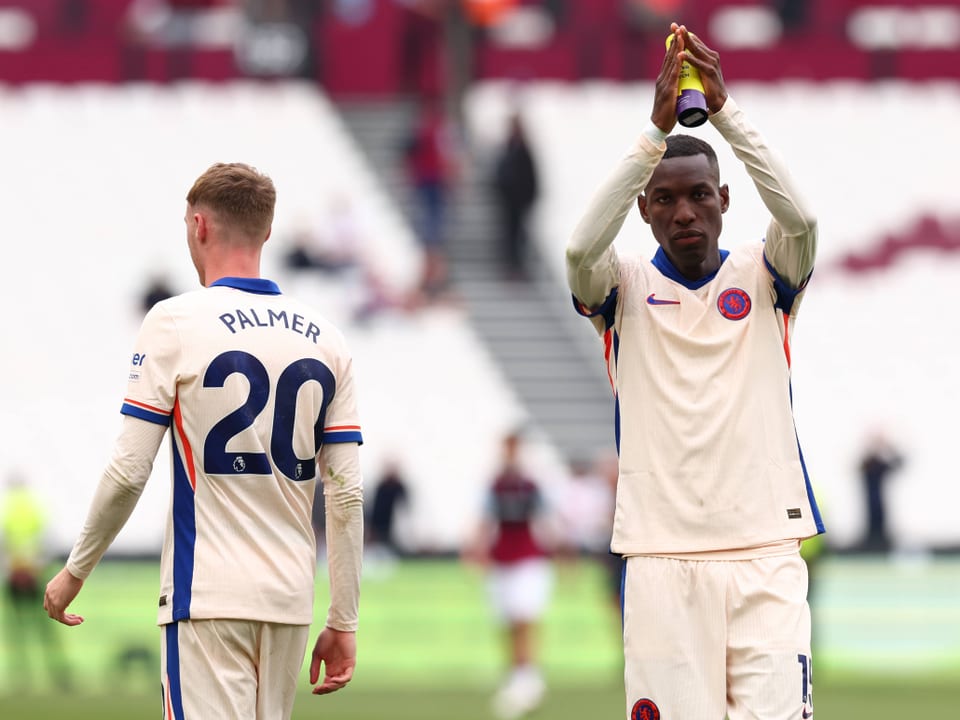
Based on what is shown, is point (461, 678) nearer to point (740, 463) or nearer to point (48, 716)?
point (48, 716)

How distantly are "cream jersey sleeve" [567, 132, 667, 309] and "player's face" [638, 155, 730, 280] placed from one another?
108 mm

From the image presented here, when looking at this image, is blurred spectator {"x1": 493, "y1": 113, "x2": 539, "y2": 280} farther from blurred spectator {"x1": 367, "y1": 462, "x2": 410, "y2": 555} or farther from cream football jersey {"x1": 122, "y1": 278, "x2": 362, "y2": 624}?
cream football jersey {"x1": 122, "y1": 278, "x2": 362, "y2": 624}

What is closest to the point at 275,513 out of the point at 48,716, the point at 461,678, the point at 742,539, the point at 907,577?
the point at 742,539

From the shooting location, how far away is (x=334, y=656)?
5.25m

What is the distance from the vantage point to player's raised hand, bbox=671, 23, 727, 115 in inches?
203

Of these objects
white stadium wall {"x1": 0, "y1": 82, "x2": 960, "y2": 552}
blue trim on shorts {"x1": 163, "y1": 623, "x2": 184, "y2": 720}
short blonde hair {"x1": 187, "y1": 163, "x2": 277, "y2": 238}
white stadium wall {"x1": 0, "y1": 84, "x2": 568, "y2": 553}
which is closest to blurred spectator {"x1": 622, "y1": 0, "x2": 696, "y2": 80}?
white stadium wall {"x1": 0, "y1": 82, "x2": 960, "y2": 552}

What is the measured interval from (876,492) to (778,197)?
19.8 metres

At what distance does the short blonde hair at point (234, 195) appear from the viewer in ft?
17.0

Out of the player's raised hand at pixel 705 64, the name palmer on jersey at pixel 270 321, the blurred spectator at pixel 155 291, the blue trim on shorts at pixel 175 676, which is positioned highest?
the blurred spectator at pixel 155 291

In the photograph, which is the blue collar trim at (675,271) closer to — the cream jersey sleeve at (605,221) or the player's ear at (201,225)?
the cream jersey sleeve at (605,221)

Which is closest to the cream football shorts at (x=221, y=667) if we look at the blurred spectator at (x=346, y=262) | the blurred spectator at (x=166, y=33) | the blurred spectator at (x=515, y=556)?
the blurred spectator at (x=515, y=556)

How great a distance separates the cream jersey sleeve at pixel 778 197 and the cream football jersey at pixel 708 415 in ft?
0.30

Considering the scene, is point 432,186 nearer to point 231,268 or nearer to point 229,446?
point 231,268

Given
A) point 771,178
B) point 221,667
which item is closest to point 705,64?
point 771,178
